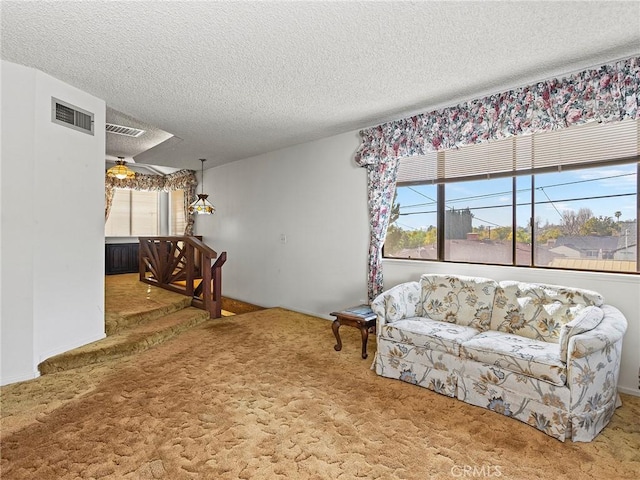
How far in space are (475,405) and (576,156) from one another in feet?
7.67

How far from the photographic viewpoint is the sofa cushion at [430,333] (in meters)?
2.74

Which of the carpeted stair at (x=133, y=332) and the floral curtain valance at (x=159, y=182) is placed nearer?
the carpeted stair at (x=133, y=332)

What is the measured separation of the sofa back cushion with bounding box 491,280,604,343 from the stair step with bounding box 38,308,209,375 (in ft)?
11.8

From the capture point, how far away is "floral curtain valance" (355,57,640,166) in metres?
2.60

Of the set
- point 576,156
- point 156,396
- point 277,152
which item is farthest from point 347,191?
point 156,396

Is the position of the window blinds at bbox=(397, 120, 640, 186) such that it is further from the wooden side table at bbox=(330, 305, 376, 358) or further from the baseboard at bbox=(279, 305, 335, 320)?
the baseboard at bbox=(279, 305, 335, 320)

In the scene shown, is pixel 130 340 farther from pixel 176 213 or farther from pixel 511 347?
pixel 176 213

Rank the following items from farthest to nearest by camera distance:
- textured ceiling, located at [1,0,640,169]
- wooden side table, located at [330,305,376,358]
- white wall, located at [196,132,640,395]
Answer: white wall, located at [196,132,640,395]
wooden side table, located at [330,305,376,358]
textured ceiling, located at [1,0,640,169]

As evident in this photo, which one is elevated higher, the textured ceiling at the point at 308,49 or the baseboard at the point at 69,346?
the textured ceiling at the point at 308,49

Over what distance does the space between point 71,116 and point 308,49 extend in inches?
97.2

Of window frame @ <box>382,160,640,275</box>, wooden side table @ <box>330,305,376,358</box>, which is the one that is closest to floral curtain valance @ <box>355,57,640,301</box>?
window frame @ <box>382,160,640,275</box>

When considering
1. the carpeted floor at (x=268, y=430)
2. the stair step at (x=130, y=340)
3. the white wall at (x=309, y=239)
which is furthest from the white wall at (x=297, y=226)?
the carpeted floor at (x=268, y=430)

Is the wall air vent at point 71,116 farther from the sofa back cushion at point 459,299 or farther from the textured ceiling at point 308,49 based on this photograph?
the sofa back cushion at point 459,299

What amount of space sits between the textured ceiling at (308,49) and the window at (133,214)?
5.09m
